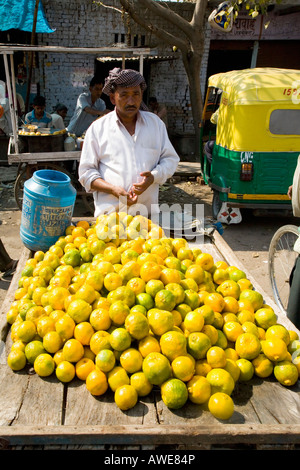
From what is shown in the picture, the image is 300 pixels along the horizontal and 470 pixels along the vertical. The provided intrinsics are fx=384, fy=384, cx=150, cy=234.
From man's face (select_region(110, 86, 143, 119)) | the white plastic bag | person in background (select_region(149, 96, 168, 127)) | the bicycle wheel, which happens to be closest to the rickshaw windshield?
the white plastic bag

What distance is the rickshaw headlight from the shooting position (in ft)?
19.9

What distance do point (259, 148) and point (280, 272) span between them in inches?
80.6

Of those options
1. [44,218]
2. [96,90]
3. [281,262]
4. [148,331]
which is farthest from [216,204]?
[148,331]

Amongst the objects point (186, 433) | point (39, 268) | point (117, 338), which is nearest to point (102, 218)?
point (39, 268)

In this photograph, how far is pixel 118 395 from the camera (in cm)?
156

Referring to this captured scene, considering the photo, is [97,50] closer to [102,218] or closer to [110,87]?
[110,87]

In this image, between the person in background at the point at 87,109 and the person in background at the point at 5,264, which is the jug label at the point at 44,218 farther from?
the person in background at the point at 87,109

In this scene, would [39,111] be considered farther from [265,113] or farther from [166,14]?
[265,113]

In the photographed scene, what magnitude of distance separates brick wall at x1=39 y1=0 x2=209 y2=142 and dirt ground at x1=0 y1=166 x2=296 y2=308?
2.94 metres

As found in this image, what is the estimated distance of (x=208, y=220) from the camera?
11.9 feet

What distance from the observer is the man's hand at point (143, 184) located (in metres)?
2.90

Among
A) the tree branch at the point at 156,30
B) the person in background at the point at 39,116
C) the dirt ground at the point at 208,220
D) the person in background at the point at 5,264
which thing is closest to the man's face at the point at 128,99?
the dirt ground at the point at 208,220

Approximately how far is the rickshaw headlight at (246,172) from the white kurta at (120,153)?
3229mm

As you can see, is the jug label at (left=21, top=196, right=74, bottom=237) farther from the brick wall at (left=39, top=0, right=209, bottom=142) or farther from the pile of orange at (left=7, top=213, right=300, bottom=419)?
the brick wall at (left=39, top=0, right=209, bottom=142)
